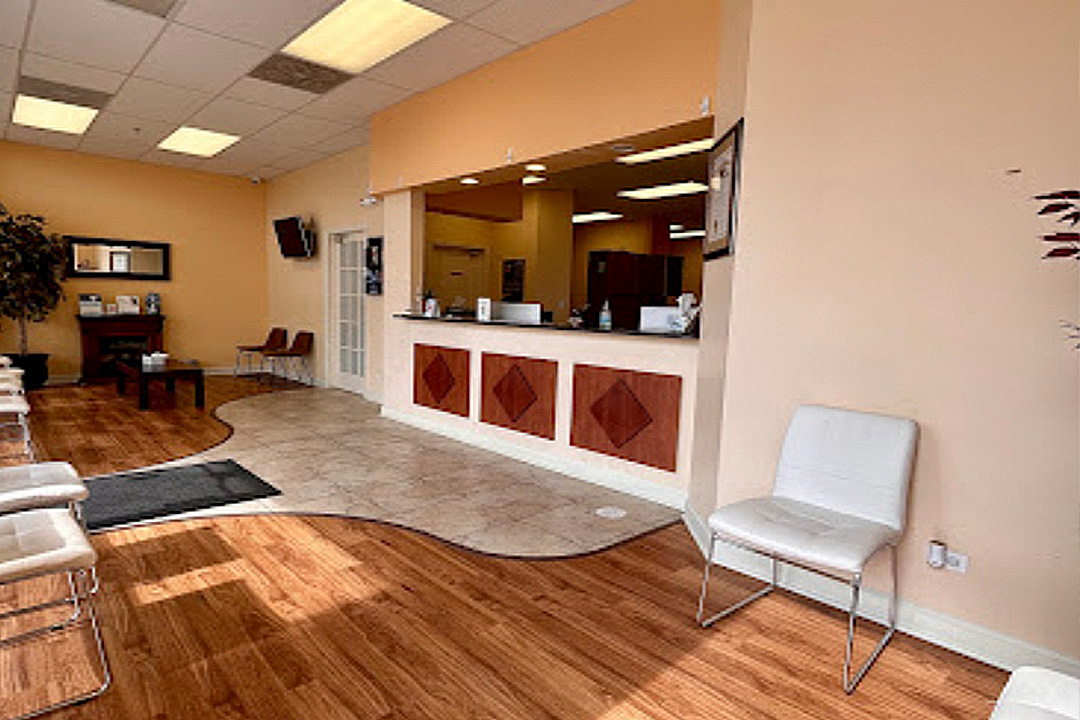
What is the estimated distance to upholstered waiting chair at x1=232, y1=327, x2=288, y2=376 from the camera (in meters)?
8.66

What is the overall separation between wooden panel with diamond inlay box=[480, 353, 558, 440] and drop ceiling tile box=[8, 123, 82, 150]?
20.4ft

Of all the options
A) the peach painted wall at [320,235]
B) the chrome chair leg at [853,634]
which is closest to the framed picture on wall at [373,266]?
the peach painted wall at [320,235]

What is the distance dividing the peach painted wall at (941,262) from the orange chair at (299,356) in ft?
23.7

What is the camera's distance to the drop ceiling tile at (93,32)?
403 cm

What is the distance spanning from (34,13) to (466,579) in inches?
191

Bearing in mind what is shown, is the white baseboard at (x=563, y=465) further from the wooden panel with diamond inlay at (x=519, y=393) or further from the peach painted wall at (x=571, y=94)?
the peach painted wall at (x=571, y=94)

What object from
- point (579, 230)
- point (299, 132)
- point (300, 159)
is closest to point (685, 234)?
point (579, 230)

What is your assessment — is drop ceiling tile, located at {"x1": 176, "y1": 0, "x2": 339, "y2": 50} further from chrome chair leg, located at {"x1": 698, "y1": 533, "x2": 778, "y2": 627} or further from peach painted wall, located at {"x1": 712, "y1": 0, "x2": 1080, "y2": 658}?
chrome chair leg, located at {"x1": 698, "y1": 533, "x2": 778, "y2": 627}

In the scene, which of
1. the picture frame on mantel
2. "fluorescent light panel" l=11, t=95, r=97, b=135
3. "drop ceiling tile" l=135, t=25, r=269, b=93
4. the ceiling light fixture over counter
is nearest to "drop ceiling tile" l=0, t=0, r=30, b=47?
"drop ceiling tile" l=135, t=25, r=269, b=93

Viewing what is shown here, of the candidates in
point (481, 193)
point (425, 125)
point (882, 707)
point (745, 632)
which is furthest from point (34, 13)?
point (882, 707)

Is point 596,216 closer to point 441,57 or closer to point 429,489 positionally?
point 441,57

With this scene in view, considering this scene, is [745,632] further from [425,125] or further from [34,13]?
[34,13]

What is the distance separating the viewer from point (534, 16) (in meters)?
4.00

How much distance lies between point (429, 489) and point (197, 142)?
241 inches
